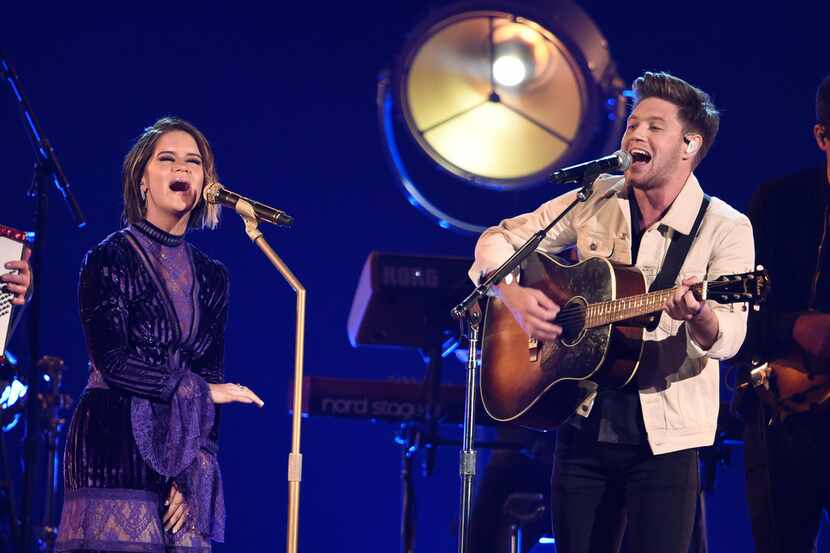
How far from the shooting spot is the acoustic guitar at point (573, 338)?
3.42 m

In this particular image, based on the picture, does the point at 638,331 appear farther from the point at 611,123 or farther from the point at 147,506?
the point at 611,123

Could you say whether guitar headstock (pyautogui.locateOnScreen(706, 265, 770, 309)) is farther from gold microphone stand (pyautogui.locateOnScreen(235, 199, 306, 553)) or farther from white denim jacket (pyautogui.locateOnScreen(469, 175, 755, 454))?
gold microphone stand (pyautogui.locateOnScreen(235, 199, 306, 553))

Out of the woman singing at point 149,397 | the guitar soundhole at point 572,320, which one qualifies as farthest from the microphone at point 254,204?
the guitar soundhole at point 572,320

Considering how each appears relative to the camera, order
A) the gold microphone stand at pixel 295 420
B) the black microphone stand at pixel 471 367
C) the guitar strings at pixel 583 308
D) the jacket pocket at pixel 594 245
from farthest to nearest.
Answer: the jacket pocket at pixel 594 245, the black microphone stand at pixel 471 367, the guitar strings at pixel 583 308, the gold microphone stand at pixel 295 420

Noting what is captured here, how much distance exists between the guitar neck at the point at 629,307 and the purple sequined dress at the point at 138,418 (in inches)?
47.8

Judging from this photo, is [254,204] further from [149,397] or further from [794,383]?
[794,383]

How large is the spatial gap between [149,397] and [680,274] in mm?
1647

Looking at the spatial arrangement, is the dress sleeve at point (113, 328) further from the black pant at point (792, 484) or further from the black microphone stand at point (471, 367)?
the black pant at point (792, 484)

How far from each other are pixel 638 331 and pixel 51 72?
4.37 meters

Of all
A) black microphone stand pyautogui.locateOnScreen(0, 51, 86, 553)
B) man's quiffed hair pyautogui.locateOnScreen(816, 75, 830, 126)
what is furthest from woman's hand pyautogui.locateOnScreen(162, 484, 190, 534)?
man's quiffed hair pyautogui.locateOnScreen(816, 75, 830, 126)

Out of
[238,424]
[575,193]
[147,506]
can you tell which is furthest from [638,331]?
[238,424]

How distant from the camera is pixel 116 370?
10.9ft

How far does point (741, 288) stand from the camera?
10.6 feet

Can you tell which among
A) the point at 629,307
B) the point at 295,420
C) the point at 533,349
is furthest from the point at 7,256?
the point at 629,307
